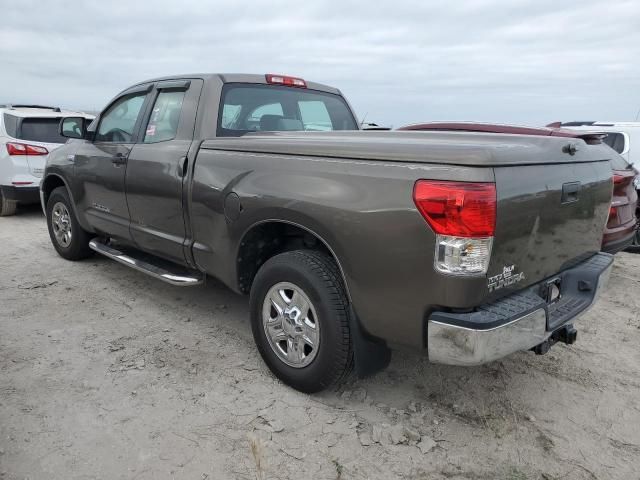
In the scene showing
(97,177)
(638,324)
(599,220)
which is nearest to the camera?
(599,220)

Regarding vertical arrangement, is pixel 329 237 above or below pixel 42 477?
above

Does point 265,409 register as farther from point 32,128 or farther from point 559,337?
point 32,128

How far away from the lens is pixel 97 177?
441 cm

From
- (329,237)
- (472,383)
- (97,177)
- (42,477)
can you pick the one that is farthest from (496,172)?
(97,177)

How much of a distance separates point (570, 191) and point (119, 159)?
3.25 m

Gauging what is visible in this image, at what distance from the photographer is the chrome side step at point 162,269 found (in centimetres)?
355

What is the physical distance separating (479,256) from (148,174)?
101 inches

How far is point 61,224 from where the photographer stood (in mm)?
5320

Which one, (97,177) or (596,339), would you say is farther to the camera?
(97,177)

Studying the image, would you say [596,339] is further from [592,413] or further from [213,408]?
[213,408]

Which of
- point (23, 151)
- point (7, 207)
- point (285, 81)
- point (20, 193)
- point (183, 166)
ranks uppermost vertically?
point (285, 81)

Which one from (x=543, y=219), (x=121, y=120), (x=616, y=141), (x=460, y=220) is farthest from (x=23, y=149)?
(x=616, y=141)

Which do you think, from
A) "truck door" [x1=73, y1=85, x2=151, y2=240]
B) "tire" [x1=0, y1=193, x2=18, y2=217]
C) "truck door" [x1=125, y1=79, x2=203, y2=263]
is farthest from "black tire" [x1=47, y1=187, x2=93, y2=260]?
"tire" [x1=0, y1=193, x2=18, y2=217]

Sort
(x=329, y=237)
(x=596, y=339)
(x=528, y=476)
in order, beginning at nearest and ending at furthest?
(x=528, y=476)
(x=329, y=237)
(x=596, y=339)
